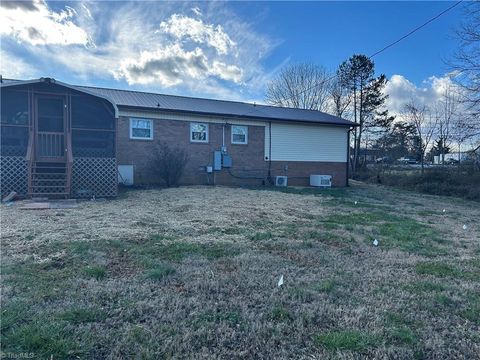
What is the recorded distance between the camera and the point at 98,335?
2.57 meters

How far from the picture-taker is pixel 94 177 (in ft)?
37.1

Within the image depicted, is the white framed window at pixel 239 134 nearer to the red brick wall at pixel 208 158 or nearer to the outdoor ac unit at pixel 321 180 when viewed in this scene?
the red brick wall at pixel 208 158

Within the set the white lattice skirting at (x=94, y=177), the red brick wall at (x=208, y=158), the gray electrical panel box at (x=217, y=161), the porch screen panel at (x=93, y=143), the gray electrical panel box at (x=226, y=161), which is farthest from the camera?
the gray electrical panel box at (x=226, y=161)

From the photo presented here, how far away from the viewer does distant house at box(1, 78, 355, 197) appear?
1095 cm

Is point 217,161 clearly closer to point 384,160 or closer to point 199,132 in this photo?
point 199,132

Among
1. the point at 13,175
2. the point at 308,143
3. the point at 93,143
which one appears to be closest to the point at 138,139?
the point at 93,143

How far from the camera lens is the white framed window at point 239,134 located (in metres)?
17.4

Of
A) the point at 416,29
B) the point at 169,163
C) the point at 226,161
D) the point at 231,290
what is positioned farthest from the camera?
the point at 226,161

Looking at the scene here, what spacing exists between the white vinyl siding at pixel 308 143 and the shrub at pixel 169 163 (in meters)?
5.09

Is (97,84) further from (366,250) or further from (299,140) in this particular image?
(366,250)

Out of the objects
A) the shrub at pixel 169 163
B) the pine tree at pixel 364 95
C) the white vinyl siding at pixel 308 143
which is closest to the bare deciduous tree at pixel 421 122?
the pine tree at pixel 364 95

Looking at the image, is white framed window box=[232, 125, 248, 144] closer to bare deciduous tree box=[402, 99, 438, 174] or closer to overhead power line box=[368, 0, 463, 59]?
overhead power line box=[368, 0, 463, 59]

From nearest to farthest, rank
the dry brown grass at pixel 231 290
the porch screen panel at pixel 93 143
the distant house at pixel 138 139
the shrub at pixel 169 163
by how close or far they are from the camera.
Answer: the dry brown grass at pixel 231 290 → the distant house at pixel 138 139 → the porch screen panel at pixel 93 143 → the shrub at pixel 169 163

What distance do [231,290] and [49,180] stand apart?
915cm
